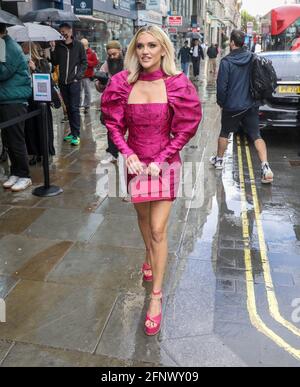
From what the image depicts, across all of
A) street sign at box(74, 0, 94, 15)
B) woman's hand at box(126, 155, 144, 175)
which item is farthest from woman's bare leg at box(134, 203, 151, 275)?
street sign at box(74, 0, 94, 15)

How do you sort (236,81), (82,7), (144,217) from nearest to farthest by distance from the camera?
(144,217), (236,81), (82,7)

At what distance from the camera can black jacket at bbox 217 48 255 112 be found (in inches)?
239

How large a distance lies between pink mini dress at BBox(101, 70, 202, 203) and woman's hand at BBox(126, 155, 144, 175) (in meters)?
0.05

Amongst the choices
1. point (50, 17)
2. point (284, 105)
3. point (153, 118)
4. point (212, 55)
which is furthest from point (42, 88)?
point (212, 55)

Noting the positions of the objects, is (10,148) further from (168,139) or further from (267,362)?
(267,362)

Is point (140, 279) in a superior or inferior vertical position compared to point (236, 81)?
inferior

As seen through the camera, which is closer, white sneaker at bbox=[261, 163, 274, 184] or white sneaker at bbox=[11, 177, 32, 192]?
white sneaker at bbox=[11, 177, 32, 192]

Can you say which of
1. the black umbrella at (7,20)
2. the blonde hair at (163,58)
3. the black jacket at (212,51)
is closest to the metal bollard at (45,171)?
the black umbrella at (7,20)

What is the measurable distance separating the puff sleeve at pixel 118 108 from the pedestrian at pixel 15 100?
2637mm

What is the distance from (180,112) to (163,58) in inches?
15.1

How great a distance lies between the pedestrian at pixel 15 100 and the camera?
17.0 ft

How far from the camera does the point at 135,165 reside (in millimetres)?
2898

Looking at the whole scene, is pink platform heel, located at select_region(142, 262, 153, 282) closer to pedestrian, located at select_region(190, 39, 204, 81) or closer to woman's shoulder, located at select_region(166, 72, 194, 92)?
woman's shoulder, located at select_region(166, 72, 194, 92)

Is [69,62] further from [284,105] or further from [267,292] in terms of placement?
[267,292]
